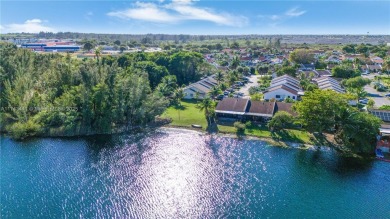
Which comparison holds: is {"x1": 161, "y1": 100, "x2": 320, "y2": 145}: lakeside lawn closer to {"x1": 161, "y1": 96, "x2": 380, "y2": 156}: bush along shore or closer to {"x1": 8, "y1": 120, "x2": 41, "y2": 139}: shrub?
{"x1": 161, "y1": 96, "x2": 380, "y2": 156}: bush along shore

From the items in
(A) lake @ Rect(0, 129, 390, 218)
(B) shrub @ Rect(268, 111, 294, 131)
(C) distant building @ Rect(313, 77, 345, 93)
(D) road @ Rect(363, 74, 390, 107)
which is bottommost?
(A) lake @ Rect(0, 129, 390, 218)

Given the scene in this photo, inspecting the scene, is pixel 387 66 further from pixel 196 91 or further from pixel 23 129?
pixel 23 129

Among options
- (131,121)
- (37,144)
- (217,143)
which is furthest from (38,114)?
(217,143)

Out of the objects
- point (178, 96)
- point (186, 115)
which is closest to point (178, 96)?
point (178, 96)

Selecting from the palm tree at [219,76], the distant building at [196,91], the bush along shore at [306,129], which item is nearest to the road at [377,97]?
the bush along shore at [306,129]

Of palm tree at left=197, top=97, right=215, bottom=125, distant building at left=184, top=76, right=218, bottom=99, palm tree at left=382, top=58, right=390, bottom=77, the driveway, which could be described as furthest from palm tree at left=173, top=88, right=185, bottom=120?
palm tree at left=382, top=58, right=390, bottom=77

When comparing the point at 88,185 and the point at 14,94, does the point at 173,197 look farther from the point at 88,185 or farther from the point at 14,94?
the point at 14,94
